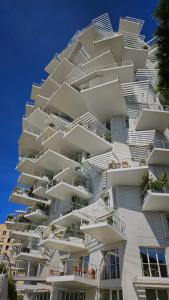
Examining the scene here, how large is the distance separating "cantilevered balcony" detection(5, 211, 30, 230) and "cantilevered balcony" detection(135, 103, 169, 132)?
22.2 meters

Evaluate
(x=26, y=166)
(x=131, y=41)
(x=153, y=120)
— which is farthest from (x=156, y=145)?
(x=26, y=166)

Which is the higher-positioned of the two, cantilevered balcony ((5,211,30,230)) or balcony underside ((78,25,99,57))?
balcony underside ((78,25,99,57))

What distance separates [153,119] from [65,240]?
547 inches

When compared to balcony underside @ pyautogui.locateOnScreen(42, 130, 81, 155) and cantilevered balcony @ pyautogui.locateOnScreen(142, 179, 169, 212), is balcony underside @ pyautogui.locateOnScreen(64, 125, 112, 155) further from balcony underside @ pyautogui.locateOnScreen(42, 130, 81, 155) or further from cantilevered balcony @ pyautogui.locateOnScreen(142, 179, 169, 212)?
cantilevered balcony @ pyautogui.locateOnScreen(142, 179, 169, 212)

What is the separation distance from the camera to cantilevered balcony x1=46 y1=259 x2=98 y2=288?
53.7ft

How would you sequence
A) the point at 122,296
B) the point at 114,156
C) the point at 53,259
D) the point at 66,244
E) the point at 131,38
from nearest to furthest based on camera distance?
1. the point at 122,296
2. the point at 66,244
3. the point at 114,156
4. the point at 53,259
5. the point at 131,38

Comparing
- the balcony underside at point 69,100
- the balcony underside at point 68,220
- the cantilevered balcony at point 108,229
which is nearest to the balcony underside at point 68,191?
the balcony underside at point 68,220

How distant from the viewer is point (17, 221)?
34656 millimetres

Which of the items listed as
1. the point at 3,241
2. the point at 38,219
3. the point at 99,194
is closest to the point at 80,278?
the point at 99,194

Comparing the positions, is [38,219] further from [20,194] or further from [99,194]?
[99,194]

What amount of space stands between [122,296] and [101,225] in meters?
4.94

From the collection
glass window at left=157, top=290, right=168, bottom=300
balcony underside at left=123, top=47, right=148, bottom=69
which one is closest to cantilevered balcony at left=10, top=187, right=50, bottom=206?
glass window at left=157, top=290, right=168, bottom=300

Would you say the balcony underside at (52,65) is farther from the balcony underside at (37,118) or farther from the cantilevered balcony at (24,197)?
the cantilevered balcony at (24,197)

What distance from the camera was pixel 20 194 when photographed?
112 ft
